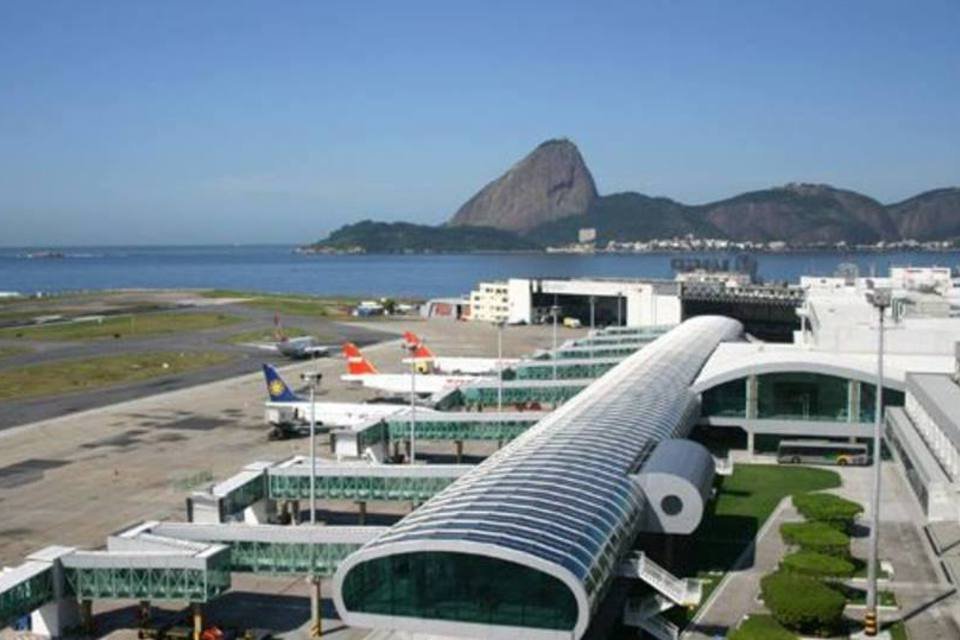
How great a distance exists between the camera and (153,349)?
154 metres

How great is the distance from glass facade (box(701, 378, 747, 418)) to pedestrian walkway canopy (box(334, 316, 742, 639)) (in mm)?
35783

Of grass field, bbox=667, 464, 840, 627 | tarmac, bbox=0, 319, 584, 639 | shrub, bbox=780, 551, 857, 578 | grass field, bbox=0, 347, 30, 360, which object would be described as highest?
grass field, bbox=0, 347, 30, 360

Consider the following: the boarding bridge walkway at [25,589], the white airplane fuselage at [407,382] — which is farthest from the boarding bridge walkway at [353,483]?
the white airplane fuselage at [407,382]

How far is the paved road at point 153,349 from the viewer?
345 feet

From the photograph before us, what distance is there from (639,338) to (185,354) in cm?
6385

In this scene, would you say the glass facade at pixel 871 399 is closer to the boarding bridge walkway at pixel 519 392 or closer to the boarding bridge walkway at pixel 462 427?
the boarding bridge walkway at pixel 519 392

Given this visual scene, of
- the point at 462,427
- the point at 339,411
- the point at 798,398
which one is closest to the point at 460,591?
the point at 462,427

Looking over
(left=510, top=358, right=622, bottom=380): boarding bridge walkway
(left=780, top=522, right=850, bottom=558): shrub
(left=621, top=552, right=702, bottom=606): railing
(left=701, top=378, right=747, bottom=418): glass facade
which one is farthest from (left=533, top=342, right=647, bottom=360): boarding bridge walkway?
(left=621, top=552, right=702, bottom=606): railing

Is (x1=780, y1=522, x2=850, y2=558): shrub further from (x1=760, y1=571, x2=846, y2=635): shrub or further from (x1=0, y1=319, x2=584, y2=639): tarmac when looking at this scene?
(x1=0, y1=319, x2=584, y2=639): tarmac

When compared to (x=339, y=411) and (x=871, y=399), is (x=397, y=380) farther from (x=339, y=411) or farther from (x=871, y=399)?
(x=871, y=399)

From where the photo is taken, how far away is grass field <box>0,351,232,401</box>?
4604 inches

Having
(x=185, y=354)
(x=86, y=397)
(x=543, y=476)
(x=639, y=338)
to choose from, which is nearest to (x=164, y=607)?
(x=543, y=476)

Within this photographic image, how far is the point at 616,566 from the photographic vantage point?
4078 centimetres

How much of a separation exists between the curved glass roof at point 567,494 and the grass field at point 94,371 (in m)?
Result: 71.9
